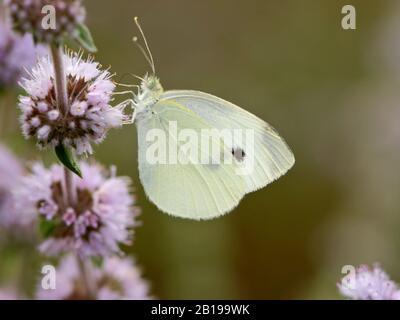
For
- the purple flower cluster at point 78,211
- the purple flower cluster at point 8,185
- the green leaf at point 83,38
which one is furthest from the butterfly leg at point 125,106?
the purple flower cluster at point 8,185

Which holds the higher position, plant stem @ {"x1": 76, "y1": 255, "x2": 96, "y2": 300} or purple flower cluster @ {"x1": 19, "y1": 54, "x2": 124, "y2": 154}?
purple flower cluster @ {"x1": 19, "y1": 54, "x2": 124, "y2": 154}

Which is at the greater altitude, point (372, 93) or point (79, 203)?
point (372, 93)

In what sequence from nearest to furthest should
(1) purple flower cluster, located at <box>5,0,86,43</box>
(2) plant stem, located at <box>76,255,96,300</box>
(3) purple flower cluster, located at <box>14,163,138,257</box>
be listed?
(1) purple flower cluster, located at <box>5,0,86,43</box> < (3) purple flower cluster, located at <box>14,163,138,257</box> < (2) plant stem, located at <box>76,255,96,300</box>

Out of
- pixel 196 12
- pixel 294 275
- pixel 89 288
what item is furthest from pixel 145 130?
pixel 196 12

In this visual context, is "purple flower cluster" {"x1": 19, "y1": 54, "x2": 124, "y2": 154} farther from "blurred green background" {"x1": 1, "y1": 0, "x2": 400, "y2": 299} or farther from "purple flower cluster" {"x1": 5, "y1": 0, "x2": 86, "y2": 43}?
"blurred green background" {"x1": 1, "y1": 0, "x2": 400, "y2": 299}

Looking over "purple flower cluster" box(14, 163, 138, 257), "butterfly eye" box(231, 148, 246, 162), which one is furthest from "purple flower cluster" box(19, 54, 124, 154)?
"butterfly eye" box(231, 148, 246, 162)

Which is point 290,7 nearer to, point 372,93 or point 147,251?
point 372,93
